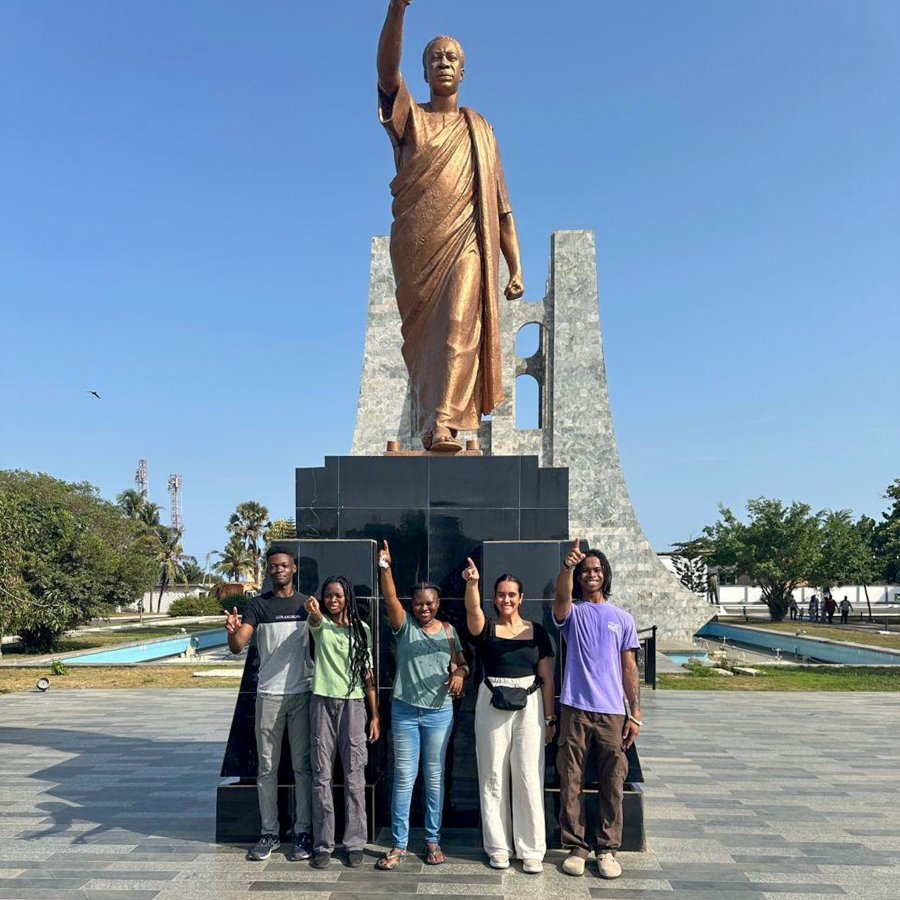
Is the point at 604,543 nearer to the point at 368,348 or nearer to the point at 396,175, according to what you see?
the point at 368,348

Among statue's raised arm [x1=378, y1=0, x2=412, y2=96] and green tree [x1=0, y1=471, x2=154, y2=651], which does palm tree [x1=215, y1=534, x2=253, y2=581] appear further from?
statue's raised arm [x1=378, y1=0, x2=412, y2=96]

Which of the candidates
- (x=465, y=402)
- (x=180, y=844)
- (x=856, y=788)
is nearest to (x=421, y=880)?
(x=180, y=844)

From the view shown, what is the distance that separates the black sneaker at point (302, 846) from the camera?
4344 millimetres

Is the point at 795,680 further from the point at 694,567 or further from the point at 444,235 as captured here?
the point at 694,567

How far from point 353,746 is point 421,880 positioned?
27.2 inches

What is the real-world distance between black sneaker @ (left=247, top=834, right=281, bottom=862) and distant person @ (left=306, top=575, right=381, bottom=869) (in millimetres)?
278

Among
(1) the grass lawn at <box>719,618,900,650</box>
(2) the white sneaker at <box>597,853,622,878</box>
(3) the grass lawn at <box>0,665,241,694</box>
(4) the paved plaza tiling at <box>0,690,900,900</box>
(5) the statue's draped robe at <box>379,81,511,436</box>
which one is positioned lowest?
(1) the grass lawn at <box>719,618,900,650</box>

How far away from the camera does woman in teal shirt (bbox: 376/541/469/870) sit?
13.8 ft

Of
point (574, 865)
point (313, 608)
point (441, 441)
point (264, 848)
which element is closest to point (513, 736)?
point (574, 865)

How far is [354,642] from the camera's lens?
172 inches

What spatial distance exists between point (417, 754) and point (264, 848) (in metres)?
0.96

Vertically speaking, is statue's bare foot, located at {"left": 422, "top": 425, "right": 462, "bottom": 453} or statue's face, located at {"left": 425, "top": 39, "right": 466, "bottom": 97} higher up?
statue's face, located at {"left": 425, "top": 39, "right": 466, "bottom": 97}

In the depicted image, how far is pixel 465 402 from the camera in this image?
18.7ft

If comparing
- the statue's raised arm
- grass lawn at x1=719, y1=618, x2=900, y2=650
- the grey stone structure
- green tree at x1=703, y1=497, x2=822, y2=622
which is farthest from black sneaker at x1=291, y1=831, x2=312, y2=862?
green tree at x1=703, y1=497, x2=822, y2=622
